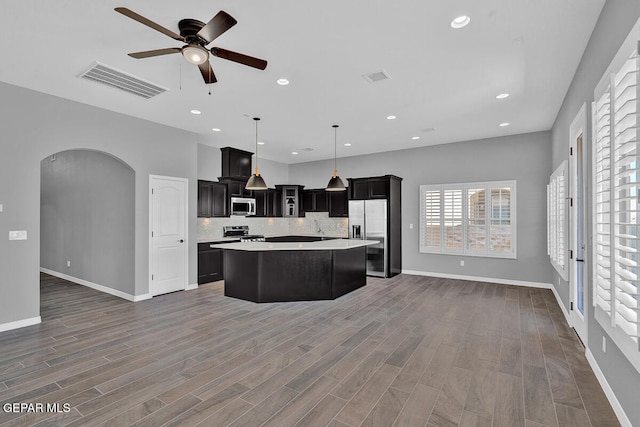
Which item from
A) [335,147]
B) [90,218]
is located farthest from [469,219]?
[90,218]

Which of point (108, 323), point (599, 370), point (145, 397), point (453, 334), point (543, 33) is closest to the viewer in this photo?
point (145, 397)

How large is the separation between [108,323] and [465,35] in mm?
5333

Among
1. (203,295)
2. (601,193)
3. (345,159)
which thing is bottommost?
(203,295)

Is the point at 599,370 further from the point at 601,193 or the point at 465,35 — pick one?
the point at 465,35

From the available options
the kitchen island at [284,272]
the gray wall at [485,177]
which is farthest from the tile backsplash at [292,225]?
the kitchen island at [284,272]

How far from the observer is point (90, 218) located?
6.09 meters

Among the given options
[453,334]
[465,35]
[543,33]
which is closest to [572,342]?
[453,334]

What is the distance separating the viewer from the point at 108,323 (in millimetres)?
4137

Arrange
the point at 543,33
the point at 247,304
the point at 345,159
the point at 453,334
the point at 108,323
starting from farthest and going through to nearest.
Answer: the point at 345,159
the point at 247,304
the point at 108,323
the point at 453,334
the point at 543,33

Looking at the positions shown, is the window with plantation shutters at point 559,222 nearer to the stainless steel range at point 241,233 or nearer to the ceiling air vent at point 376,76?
the ceiling air vent at point 376,76

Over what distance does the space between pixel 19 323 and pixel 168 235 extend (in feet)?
7.40

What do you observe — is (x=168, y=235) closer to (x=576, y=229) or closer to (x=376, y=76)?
(x=376, y=76)

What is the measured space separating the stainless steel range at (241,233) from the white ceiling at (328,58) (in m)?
2.80

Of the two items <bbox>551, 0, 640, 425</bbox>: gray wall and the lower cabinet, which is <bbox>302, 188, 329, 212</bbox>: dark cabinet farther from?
<bbox>551, 0, 640, 425</bbox>: gray wall
